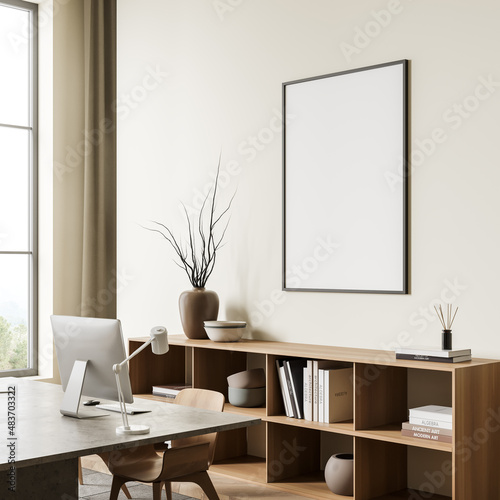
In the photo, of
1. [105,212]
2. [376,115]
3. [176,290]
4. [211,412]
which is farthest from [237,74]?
[211,412]

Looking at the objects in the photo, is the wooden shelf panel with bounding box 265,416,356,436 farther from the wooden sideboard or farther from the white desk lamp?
the white desk lamp

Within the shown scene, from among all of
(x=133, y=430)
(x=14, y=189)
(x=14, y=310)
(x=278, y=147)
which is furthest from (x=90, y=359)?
(x=14, y=189)

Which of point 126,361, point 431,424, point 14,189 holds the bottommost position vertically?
point 431,424

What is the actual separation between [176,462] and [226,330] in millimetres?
1320

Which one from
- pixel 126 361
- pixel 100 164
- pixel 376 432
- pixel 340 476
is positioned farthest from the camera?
pixel 100 164

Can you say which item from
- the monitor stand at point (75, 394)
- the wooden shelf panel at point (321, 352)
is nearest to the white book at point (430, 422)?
the wooden shelf panel at point (321, 352)

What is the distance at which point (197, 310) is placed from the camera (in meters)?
4.62

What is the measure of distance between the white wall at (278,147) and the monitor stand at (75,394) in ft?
5.28

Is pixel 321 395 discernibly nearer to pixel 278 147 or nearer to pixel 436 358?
pixel 436 358

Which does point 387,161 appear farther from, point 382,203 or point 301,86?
point 301,86

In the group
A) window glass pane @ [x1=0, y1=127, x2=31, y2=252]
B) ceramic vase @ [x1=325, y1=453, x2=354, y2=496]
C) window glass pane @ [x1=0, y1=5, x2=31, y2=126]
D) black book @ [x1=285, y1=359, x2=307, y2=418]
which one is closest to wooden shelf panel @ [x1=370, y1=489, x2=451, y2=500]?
ceramic vase @ [x1=325, y1=453, x2=354, y2=496]

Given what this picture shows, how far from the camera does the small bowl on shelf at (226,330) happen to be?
4.41 meters

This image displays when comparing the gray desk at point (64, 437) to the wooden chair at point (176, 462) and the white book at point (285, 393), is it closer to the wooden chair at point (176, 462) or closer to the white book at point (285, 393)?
the wooden chair at point (176, 462)

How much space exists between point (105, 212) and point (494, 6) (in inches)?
143
